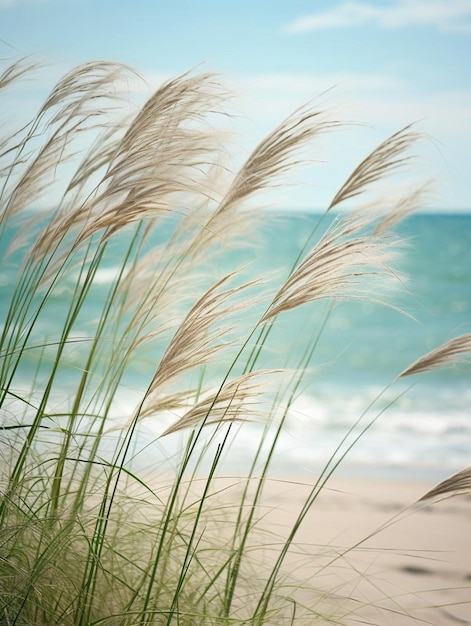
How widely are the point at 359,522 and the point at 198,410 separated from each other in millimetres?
3126

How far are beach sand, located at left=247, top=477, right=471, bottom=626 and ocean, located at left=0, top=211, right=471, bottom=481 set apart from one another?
321 mm

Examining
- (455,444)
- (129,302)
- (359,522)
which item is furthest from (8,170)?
(455,444)

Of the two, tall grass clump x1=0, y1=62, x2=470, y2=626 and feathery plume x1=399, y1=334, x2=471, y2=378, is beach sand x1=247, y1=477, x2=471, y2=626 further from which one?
feathery plume x1=399, y1=334, x2=471, y2=378

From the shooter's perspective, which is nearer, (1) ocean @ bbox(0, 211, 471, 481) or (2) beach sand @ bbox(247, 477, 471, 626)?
(2) beach sand @ bbox(247, 477, 471, 626)

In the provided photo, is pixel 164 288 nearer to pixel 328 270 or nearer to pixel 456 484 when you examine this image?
pixel 328 270

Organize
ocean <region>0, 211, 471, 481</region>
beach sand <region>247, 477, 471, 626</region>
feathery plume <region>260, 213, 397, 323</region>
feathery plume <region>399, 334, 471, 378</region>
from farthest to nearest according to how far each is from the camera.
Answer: ocean <region>0, 211, 471, 481</region> → beach sand <region>247, 477, 471, 626</region> → feathery plume <region>399, 334, 471, 378</region> → feathery plume <region>260, 213, 397, 323</region>

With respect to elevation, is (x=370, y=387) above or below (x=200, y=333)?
above

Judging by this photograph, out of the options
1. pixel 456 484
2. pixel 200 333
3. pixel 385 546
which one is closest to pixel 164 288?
pixel 200 333

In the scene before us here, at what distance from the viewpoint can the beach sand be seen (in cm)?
257

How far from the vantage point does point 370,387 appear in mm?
9312

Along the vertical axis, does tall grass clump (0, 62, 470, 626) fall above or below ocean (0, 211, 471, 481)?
below

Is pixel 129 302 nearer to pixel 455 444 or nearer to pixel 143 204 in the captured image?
pixel 143 204

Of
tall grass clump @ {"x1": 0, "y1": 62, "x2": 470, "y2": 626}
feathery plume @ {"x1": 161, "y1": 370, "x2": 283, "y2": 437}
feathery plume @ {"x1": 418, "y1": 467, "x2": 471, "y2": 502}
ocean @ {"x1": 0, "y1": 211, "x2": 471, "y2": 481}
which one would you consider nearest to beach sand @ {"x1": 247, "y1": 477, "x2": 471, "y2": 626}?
ocean @ {"x1": 0, "y1": 211, "x2": 471, "y2": 481}

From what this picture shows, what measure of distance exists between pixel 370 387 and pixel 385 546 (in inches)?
221
